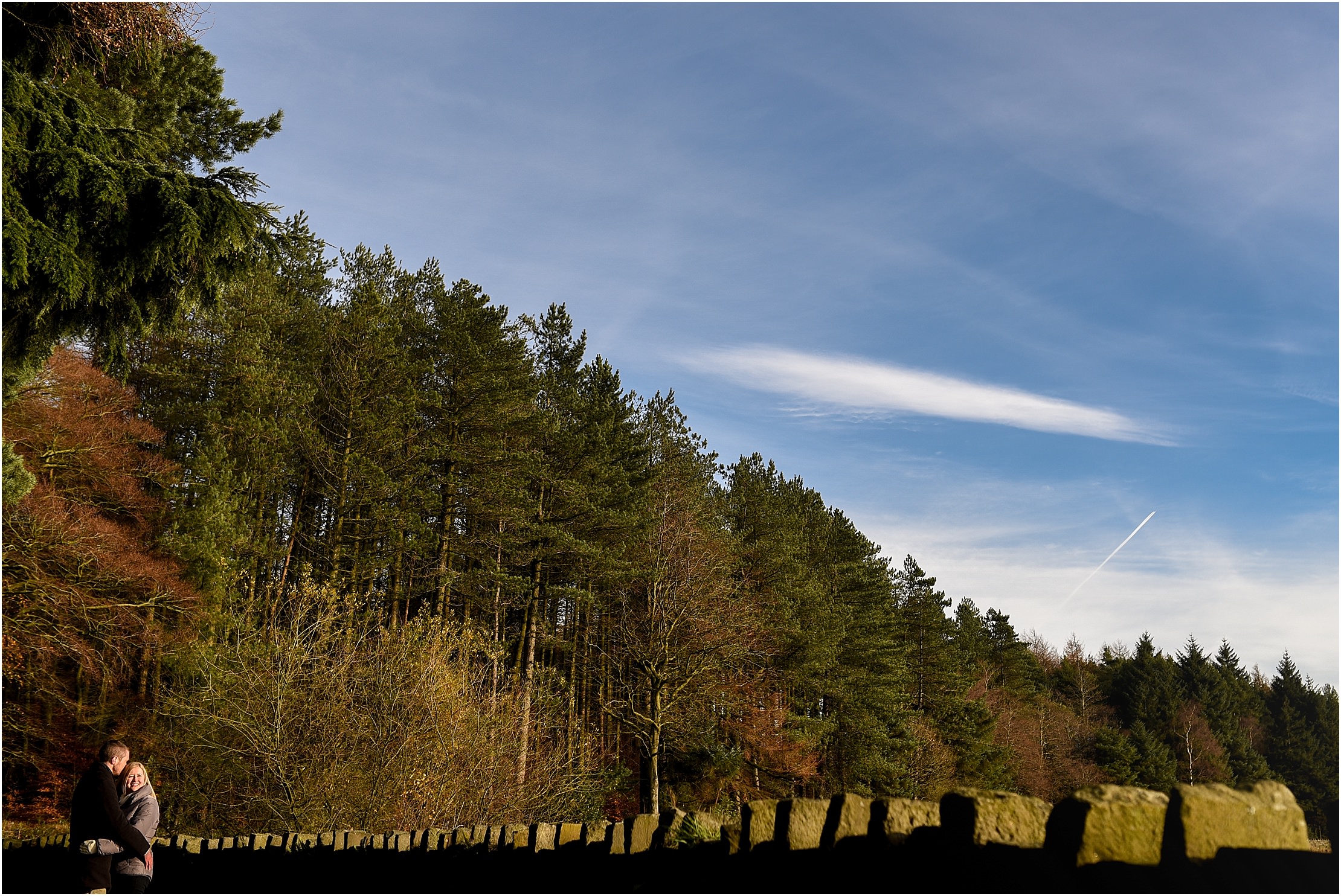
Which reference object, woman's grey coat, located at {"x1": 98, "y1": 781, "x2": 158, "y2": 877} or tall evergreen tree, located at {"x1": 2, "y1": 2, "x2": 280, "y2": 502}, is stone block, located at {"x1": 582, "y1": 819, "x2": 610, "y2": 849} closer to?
woman's grey coat, located at {"x1": 98, "y1": 781, "x2": 158, "y2": 877}

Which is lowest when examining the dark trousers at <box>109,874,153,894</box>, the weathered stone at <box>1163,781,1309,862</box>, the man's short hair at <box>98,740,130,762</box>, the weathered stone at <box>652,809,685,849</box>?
the dark trousers at <box>109,874,153,894</box>

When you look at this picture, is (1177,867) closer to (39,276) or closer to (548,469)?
(39,276)

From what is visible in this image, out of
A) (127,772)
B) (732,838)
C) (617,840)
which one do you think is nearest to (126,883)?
(127,772)

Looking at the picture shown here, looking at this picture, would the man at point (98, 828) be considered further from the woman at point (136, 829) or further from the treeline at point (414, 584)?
the treeline at point (414, 584)

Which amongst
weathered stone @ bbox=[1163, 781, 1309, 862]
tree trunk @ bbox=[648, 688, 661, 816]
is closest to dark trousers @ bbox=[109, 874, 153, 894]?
weathered stone @ bbox=[1163, 781, 1309, 862]

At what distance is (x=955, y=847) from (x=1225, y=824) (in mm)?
604

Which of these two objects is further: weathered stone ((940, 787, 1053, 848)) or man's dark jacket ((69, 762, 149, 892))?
man's dark jacket ((69, 762, 149, 892))

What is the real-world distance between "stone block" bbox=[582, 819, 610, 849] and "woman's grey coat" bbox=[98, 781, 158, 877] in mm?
4106

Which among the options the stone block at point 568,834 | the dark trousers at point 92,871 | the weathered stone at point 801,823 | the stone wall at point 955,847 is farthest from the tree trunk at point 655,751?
the weathered stone at point 801,823

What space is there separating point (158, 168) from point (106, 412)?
1416 cm

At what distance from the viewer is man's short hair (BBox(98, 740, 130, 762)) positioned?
6.25 meters

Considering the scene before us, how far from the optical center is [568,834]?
4035mm

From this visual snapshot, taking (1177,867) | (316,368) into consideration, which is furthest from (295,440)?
(1177,867)

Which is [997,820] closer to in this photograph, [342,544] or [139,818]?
[139,818]
